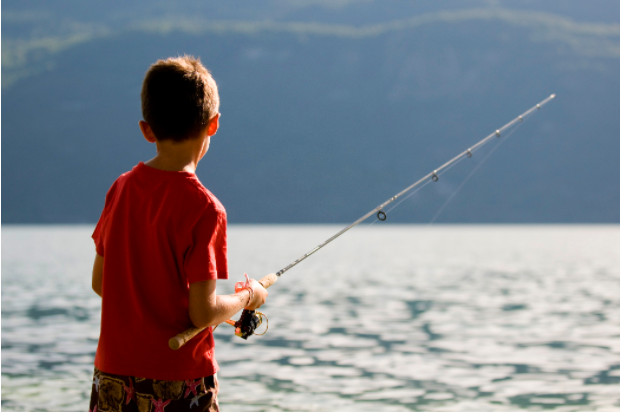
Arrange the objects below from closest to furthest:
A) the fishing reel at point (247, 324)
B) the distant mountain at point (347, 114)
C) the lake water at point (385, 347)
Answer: the fishing reel at point (247, 324)
the lake water at point (385, 347)
the distant mountain at point (347, 114)

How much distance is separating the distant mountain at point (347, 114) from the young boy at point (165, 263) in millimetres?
92455

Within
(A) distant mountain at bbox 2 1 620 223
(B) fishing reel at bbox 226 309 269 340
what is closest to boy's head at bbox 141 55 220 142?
(B) fishing reel at bbox 226 309 269 340

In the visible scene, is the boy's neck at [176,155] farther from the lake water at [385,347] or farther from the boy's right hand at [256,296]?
the lake water at [385,347]

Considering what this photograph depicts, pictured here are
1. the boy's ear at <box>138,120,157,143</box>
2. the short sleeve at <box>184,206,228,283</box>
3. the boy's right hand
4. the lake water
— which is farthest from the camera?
the lake water

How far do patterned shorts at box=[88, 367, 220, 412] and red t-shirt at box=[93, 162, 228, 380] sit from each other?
21 millimetres

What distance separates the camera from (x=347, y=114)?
112500 mm

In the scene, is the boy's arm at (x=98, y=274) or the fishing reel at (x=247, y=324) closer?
the boy's arm at (x=98, y=274)

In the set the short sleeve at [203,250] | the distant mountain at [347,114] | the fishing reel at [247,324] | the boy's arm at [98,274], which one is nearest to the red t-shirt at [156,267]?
the short sleeve at [203,250]

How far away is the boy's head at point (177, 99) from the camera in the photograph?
5.06 feet

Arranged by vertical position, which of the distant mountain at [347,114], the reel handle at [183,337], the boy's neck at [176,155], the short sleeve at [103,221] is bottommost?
the reel handle at [183,337]

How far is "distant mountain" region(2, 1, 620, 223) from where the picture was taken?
9700cm

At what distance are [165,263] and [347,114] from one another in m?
112

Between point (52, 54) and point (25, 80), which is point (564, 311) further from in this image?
point (52, 54)

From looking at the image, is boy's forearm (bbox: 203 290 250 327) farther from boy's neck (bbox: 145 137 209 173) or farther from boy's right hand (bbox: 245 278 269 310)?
boy's neck (bbox: 145 137 209 173)
